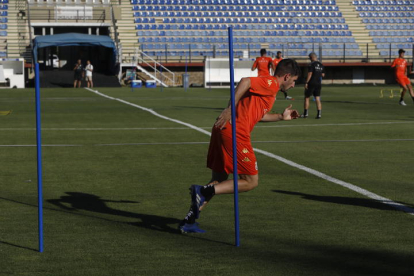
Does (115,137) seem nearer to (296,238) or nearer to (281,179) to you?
(281,179)

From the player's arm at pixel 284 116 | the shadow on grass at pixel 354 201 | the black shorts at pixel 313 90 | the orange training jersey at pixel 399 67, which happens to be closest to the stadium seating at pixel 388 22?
the orange training jersey at pixel 399 67

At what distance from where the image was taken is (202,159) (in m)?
12.9

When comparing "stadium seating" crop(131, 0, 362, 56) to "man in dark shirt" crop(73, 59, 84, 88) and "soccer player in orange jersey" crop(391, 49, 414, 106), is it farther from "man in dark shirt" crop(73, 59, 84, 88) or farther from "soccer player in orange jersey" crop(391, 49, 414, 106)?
"soccer player in orange jersey" crop(391, 49, 414, 106)

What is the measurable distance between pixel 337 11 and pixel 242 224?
54.8 meters

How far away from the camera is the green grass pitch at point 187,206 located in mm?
6180

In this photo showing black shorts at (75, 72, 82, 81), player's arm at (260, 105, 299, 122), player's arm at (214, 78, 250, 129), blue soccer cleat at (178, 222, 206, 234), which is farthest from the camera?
black shorts at (75, 72, 82, 81)

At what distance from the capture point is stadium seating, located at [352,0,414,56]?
2280 inches

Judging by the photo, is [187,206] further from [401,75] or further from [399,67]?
[399,67]

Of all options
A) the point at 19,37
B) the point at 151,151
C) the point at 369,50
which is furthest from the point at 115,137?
the point at 369,50

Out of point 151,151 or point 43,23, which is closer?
point 151,151

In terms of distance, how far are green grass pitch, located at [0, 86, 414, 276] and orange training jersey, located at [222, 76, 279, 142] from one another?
99cm

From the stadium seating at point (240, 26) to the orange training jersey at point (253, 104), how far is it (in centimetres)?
4522

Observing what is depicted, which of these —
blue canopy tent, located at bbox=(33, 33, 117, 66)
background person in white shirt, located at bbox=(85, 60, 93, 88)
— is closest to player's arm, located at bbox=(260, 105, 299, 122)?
background person in white shirt, located at bbox=(85, 60, 93, 88)

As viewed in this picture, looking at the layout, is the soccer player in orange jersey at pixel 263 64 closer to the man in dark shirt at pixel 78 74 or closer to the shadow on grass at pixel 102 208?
the man in dark shirt at pixel 78 74
